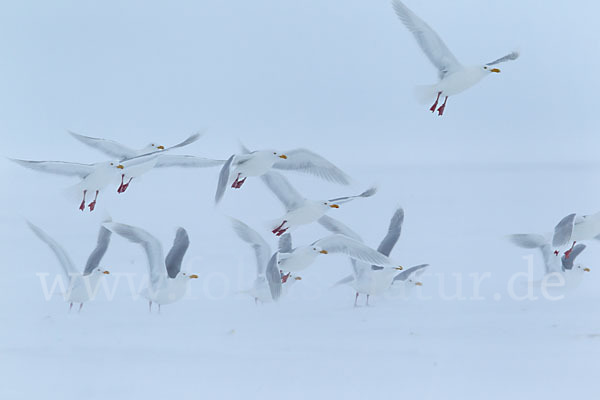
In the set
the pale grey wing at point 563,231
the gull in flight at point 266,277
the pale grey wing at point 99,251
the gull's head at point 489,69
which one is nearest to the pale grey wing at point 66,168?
the pale grey wing at point 99,251

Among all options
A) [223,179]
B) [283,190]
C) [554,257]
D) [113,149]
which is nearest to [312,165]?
[283,190]

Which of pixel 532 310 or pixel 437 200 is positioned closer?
pixel 532 310

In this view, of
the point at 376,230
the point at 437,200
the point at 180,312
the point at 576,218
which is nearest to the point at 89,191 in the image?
the point at 180,312

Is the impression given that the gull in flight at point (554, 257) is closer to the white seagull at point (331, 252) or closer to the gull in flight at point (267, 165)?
the white seagull at point (331, 252)

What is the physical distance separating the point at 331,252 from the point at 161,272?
0.36 m

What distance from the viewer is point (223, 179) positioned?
173cm

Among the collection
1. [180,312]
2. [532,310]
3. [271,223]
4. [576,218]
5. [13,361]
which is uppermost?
[576,218]

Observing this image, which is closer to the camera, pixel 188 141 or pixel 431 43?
pixel 431 43

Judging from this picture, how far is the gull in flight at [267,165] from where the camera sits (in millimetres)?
1724

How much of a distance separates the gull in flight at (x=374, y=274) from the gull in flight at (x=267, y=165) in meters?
0.12

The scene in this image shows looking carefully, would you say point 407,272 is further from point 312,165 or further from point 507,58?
point 507,58

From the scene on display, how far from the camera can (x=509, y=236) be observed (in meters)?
1.80

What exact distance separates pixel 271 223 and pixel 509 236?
0.53 meters

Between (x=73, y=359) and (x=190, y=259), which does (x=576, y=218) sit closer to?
(x=190, y=259)
